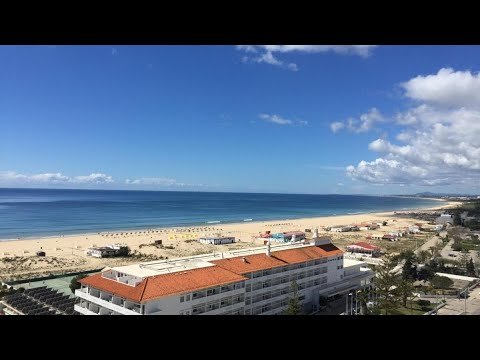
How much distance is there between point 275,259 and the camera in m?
14.8

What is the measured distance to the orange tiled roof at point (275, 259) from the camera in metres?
13.5

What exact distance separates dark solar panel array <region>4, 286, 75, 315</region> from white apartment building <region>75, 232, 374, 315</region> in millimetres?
1345

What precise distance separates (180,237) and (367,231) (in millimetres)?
20840

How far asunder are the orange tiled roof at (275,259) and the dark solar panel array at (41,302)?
17.6 feet

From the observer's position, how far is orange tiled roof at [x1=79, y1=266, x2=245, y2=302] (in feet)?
35.5

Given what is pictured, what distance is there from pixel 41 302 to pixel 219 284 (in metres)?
6.90

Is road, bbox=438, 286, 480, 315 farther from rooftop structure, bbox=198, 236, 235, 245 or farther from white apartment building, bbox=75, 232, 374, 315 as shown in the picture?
rooftop structure, bbox=198, 236, 235, 245

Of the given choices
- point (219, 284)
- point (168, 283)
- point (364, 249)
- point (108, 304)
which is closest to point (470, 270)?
point (364, 249)

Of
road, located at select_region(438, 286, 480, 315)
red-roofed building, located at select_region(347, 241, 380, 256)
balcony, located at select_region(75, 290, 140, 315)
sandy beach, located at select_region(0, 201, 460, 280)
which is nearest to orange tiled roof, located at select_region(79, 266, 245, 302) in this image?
balcony, located at select_region(75, 290, 140, 315)

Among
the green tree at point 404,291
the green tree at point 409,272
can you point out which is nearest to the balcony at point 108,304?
the green tree at point 404,291

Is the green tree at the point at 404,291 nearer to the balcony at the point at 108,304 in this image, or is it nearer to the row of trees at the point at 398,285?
the row of trees at the point at 398,285

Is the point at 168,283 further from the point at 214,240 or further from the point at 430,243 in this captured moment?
the point at 430,243
